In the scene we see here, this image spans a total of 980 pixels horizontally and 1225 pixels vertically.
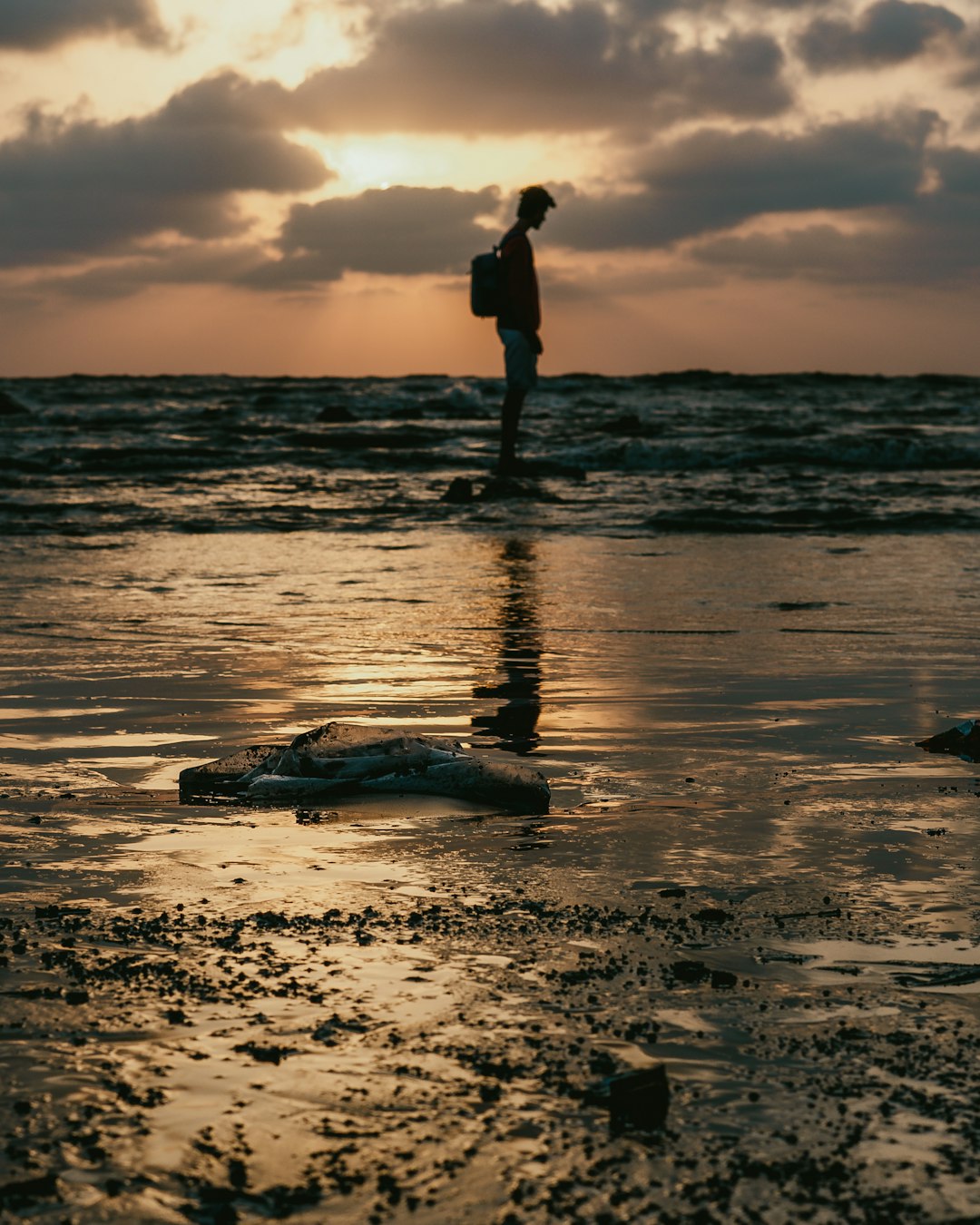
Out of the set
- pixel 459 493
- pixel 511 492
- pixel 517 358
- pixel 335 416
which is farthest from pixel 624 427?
pixel 459 493

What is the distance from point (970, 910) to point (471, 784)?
49.7 inches

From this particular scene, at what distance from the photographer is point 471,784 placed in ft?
12.0

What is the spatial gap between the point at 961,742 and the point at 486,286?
368 inches

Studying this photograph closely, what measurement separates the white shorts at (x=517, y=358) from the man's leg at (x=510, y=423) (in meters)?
0.12

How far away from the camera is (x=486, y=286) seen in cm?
1288

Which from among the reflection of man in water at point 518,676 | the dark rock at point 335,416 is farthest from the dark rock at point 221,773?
the dark rock at point 335,416

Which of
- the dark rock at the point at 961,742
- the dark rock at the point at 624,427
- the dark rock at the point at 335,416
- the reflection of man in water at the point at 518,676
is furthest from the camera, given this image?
the dark rock at the point at 335,416

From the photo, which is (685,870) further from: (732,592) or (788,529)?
(788,529)

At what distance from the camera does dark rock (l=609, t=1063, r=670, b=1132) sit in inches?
77.0

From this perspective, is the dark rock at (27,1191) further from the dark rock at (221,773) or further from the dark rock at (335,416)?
the dark rock at (335,416)

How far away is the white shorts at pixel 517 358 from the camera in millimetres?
13172

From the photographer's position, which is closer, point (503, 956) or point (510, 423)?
point (503, 956)

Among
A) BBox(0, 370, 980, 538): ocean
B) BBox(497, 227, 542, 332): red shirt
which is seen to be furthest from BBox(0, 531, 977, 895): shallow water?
BBox(497, 227, 542, 332): red shirt

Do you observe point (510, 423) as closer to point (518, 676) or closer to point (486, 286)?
point (486, 286)
